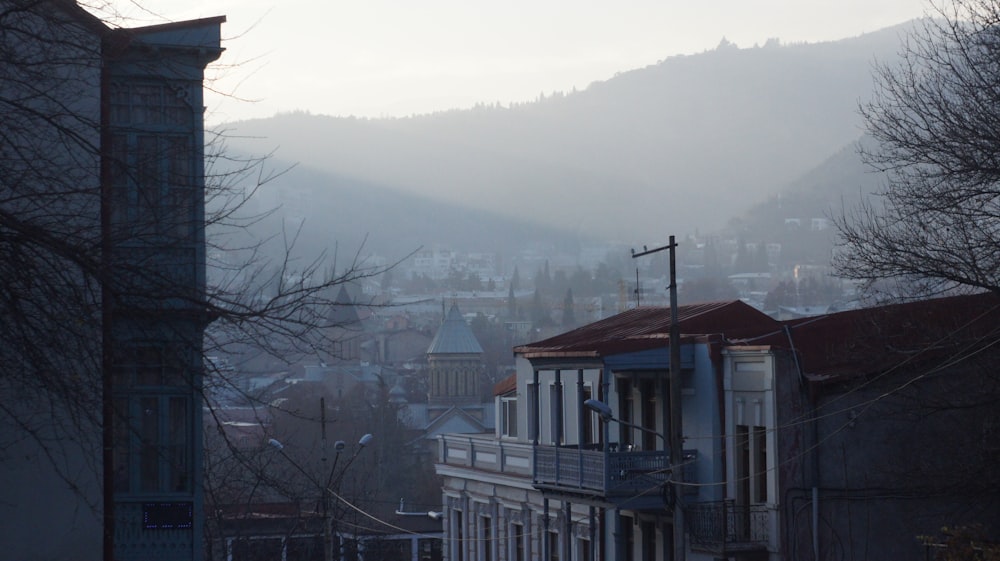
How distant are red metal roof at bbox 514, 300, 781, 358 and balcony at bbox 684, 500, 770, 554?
3256 mm

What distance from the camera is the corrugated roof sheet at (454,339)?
548 feet

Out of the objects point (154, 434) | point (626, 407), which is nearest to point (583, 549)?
point (626, 407)

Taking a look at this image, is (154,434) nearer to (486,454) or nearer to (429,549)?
(486,454)

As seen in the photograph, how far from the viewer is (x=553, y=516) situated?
3303 cm

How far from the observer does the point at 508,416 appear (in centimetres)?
3966

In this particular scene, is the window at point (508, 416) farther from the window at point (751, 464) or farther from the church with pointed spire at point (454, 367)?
the church with pointed spire at point (454, 367)

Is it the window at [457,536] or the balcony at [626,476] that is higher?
the balcony at [626,476]

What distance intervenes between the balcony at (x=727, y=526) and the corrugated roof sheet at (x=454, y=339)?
14141 cm

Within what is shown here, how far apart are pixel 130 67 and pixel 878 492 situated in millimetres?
14870

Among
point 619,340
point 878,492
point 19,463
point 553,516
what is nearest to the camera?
point 19,463

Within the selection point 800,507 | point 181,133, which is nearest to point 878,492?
point 800,507

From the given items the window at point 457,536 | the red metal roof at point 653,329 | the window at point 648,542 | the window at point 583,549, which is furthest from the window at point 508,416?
the window at point 648,542

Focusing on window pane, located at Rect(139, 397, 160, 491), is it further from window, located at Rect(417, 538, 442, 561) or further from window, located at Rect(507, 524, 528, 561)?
window, located at Rect(417, 538, 442, 561)

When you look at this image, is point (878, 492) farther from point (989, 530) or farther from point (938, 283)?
point (938, 283)
